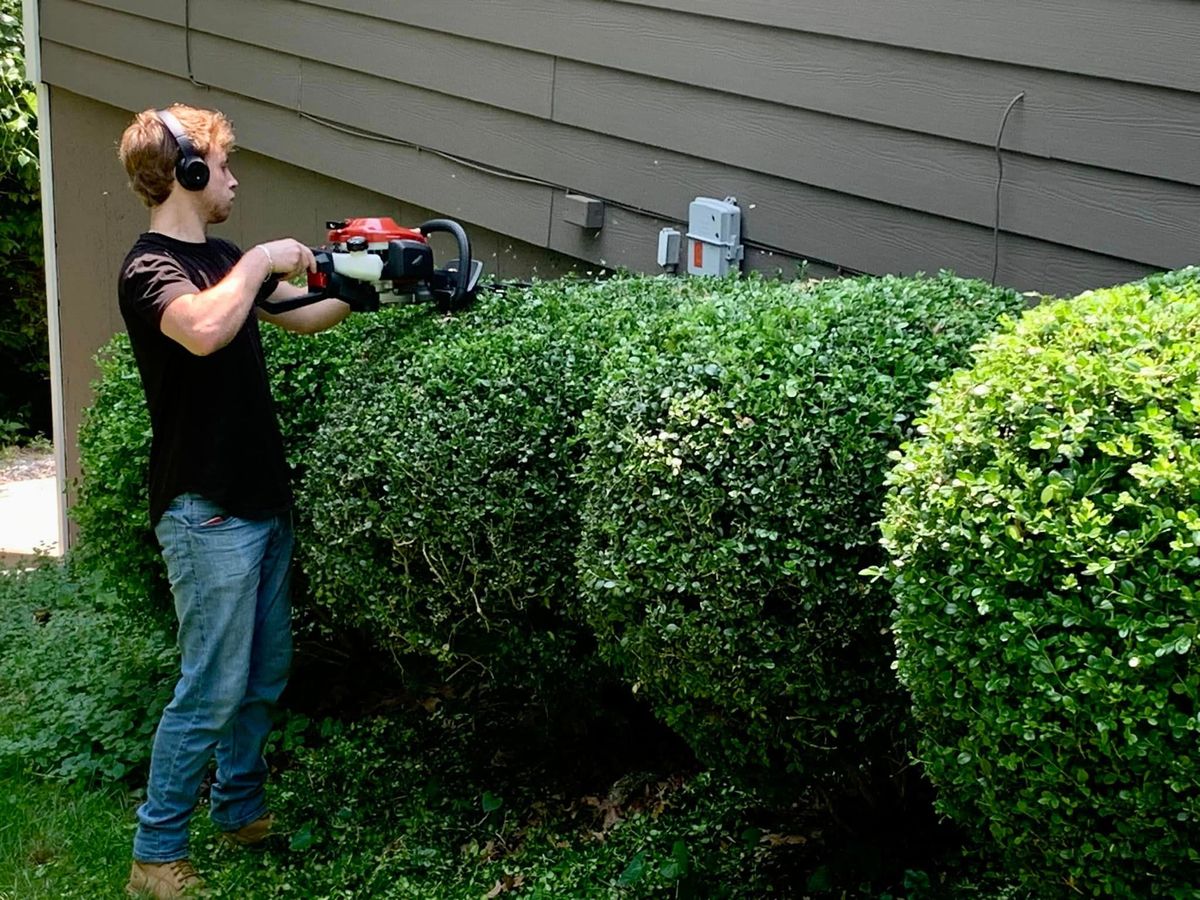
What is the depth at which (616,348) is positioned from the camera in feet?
12.0

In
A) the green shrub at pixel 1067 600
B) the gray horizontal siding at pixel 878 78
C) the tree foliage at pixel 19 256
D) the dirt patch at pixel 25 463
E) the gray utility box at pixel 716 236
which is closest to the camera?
the green shrub at pixel 1067 600

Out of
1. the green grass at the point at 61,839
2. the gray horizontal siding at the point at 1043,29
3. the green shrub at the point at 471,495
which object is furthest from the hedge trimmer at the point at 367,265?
the green grass at the point at 61,839

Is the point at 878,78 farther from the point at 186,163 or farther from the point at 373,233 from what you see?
the point at 186,163

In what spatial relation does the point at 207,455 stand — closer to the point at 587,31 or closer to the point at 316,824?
the point at 316,824

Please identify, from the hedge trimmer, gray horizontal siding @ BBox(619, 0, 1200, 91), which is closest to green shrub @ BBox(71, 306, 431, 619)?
the hedge trimmer

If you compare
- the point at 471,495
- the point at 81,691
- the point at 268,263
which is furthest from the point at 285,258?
the point at 81,691

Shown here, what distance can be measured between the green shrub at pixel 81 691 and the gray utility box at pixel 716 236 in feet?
7.84

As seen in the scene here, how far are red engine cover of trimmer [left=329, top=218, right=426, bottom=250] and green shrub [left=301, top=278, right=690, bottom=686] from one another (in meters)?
0.31

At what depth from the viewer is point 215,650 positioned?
385 centimetres

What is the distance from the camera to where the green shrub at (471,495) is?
377 cm

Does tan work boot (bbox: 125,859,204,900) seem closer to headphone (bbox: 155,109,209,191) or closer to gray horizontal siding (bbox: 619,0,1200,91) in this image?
headphone (bbox: 155,109,209,191)

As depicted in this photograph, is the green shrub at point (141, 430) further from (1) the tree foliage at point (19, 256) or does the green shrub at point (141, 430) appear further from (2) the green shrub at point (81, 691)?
(1) the tree foliage at point (19, 256)

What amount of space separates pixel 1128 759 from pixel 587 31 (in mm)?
3761

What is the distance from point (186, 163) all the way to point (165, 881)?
6.54ft
